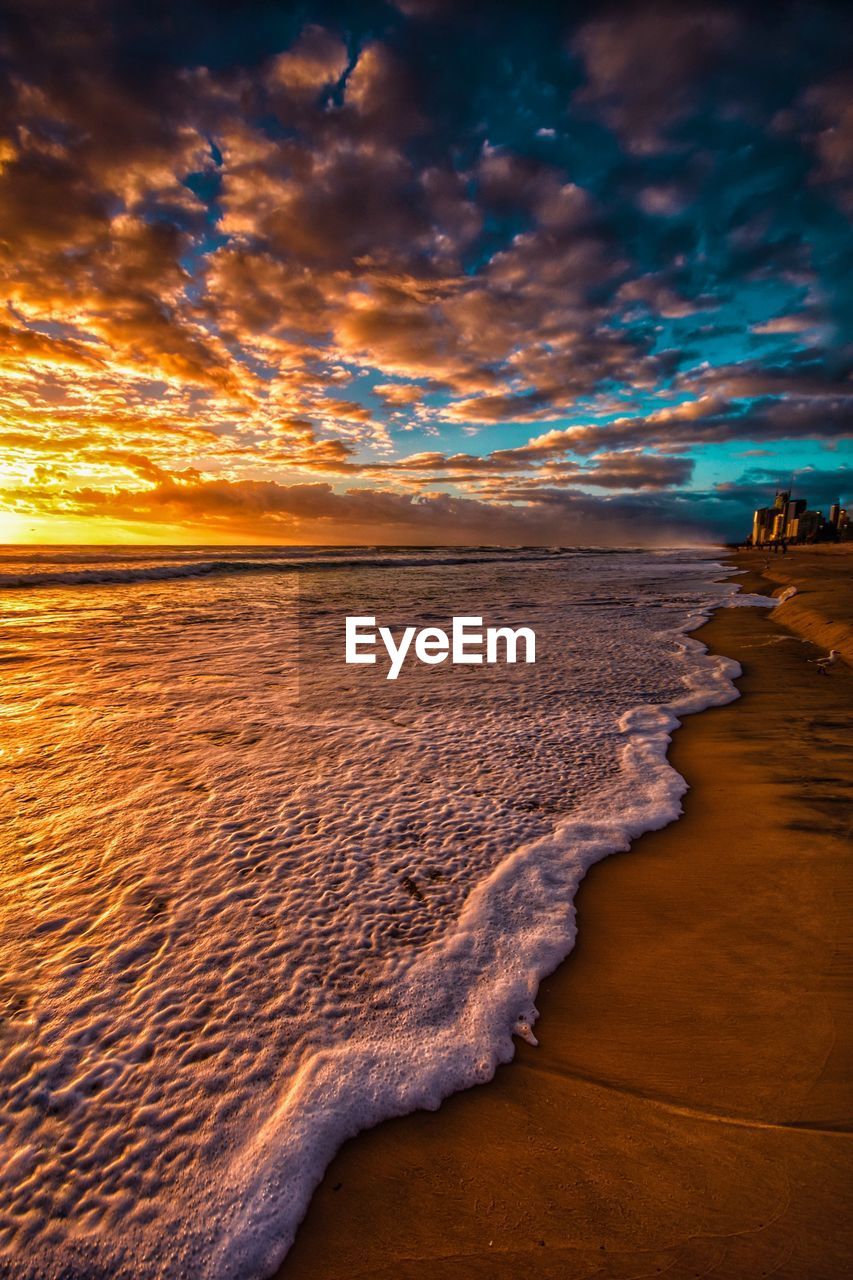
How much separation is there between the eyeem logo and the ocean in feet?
5.02

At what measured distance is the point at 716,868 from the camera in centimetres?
384

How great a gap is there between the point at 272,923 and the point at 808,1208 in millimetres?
2747

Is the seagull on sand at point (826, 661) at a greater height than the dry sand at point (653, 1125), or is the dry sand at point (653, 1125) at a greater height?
the seagull on sand at point (826, 661)

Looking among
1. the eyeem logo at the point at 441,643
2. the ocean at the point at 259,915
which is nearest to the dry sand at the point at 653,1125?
the ocean at the point at 259,915

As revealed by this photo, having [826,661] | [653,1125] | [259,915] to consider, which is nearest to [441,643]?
[826,661]

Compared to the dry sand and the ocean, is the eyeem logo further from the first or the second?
the dry sand

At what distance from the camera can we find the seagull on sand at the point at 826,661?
8.35 metres

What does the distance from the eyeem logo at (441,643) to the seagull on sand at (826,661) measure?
4458 millimetres

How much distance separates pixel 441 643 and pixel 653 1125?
975 centimetres

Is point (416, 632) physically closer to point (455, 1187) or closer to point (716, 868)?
point (716, 868)

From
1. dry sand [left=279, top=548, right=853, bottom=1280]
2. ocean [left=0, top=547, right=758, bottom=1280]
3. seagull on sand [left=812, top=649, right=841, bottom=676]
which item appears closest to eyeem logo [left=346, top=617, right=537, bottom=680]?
ocean [left=0, top=547, right=758, bottom=1280]

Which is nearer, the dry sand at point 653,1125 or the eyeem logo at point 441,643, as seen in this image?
the dry sand at point 653,1125

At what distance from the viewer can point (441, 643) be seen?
11.8 m

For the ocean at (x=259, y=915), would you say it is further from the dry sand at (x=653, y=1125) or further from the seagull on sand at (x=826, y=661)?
the seagull on sand at (x=826, y=661)
